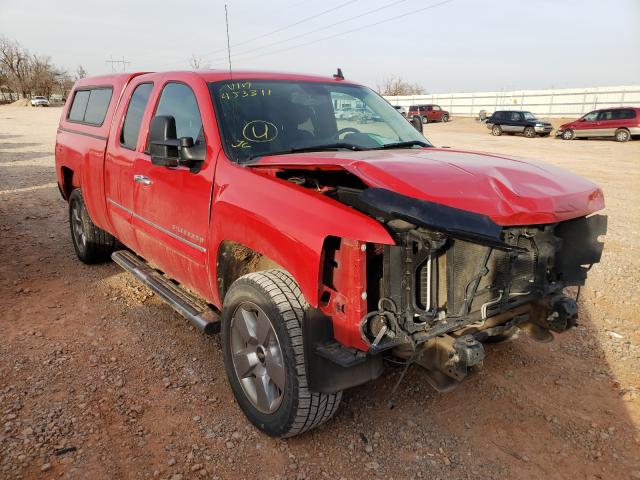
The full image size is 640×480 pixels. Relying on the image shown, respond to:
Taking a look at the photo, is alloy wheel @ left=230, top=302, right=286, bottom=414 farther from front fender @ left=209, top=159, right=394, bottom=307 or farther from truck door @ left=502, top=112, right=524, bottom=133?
truck door @ left=502, top=112, right=524, bottom=133

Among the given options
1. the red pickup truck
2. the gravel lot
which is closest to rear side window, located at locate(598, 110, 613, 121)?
the gravel lot

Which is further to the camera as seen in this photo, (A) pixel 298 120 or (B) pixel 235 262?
(A) pixel 298 120

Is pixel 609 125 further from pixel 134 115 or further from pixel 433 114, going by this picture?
pixel 134 115

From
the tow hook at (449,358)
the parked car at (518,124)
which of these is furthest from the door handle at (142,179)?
the parked car at (518,124)

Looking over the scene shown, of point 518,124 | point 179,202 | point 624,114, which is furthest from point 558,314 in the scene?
point 518,124

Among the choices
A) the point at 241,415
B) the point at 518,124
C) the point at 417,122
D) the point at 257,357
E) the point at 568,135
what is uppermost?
the point at 417,122

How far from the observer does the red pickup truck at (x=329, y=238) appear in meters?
2.23

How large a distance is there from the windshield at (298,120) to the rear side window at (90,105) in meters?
2.01

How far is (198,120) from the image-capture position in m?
3.34

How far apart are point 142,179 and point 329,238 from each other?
213 centimetres

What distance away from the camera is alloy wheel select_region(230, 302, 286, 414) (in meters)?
2.68

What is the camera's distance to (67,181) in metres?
5.93

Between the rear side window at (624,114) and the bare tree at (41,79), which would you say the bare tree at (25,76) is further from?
the rear side window at (624,114)

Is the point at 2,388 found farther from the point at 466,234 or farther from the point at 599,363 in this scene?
the point at 599,363
